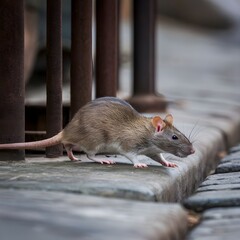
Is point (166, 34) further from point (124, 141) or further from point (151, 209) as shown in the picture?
point (151, 209)

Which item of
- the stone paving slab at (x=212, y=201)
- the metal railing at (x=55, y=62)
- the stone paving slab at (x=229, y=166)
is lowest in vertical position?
the stone paving slab at (x=229, y=166)

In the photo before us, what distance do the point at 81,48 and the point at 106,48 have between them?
569 millimetres

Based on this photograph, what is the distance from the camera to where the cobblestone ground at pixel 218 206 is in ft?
11.3

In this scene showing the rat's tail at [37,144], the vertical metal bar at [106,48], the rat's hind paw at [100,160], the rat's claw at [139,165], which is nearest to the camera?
the rat's tail at [37,144]

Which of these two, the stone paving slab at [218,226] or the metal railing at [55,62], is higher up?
the metal railing at [55,62]

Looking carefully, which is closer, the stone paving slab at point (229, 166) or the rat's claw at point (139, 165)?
the rat's claw at point (139, 165)

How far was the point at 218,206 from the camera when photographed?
4.01m

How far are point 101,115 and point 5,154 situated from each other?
567 mm

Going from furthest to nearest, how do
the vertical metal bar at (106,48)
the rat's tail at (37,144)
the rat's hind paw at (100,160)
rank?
1. the vertical metal bar at (106,48)
2. the rat's hind paw at (100,160)
3. the rat's tail at (37,144)

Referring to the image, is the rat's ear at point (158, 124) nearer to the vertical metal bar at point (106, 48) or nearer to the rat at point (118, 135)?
the rat at point (118, 135)

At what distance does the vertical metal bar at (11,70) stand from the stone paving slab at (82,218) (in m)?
1.00

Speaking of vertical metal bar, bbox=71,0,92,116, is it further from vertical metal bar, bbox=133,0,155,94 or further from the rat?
vertical metal bar, bbox=133,0,155,94

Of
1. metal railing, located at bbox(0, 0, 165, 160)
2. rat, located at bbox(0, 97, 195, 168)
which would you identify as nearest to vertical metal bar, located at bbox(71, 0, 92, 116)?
metal railing, located at bbox(0, 0, 165, 160)

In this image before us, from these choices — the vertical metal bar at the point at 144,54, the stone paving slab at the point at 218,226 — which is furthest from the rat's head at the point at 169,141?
the vertical metal bar at the point at 144,54
